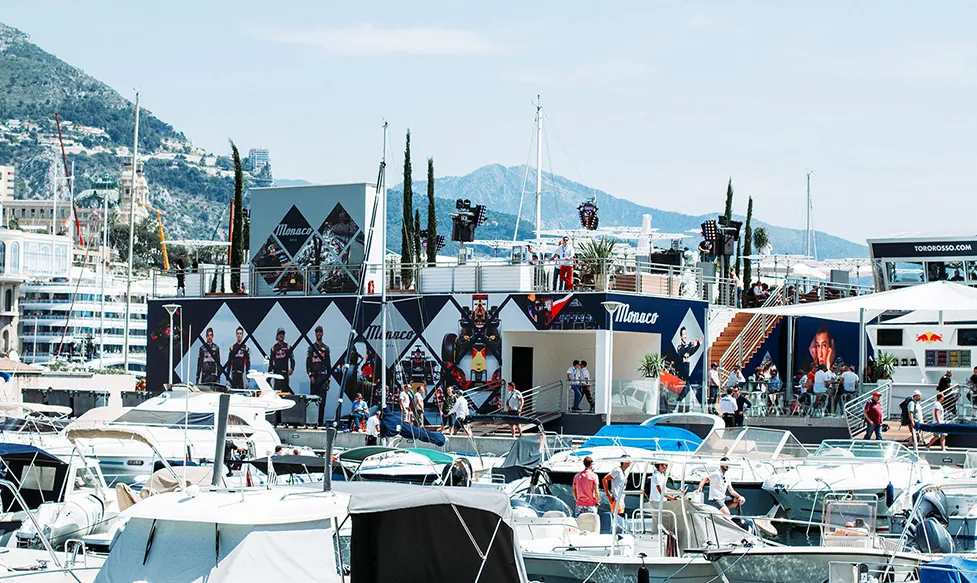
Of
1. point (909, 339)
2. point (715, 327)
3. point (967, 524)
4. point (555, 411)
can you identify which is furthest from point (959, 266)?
point (967, 524)

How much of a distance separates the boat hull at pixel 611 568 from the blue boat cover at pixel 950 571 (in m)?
2.61

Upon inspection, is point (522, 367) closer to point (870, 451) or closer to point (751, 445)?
point (751, 445)

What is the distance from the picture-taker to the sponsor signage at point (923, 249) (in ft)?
132

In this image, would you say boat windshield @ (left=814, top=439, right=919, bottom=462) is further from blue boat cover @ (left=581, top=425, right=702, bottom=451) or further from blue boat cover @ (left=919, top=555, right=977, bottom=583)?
blue boat cover @ (left=919, top=555, right=977, bottom=583)

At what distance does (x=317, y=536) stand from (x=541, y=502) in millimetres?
7101

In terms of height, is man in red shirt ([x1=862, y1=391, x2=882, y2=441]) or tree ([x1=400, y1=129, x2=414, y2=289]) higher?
tree ([x1=400, y1=129, x2=414, y2=289])

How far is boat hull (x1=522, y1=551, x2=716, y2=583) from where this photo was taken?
16.2 m

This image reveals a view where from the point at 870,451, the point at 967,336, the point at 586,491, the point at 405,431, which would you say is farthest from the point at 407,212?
the point at 586,491

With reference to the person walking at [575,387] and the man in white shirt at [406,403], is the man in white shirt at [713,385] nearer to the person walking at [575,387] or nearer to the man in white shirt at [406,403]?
the person walking at [575,387]

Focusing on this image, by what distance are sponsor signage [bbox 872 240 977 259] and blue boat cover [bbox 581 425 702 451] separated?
55.2 ft

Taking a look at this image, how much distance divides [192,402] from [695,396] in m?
13.5

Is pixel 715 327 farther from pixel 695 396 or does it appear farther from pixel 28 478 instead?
pixel 28 478

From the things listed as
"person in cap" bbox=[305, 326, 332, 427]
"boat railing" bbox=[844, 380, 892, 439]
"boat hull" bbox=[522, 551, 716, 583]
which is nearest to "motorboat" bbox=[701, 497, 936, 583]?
"boat hull" bbox=[522, 551, 716, 583]

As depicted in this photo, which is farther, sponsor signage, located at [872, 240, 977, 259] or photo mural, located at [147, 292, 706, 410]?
sponsor signage, located at [872, 240, 977, 259]
